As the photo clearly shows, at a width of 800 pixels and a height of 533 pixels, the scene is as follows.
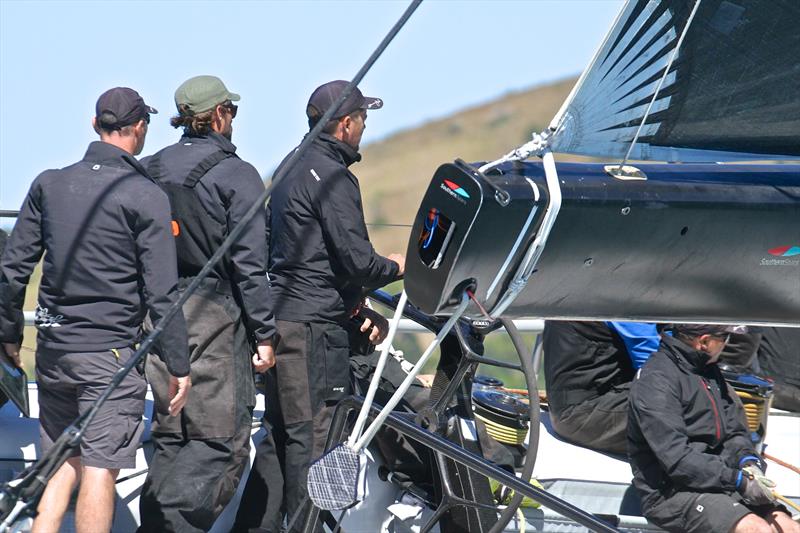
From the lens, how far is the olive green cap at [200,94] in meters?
4.41

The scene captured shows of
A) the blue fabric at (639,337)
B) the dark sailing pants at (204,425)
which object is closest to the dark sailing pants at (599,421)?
the blue fabric at (639,337)

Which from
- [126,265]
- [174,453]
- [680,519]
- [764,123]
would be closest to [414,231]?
[764,123]

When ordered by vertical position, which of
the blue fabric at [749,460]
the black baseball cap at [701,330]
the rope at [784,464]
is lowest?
the rope at [784,464]

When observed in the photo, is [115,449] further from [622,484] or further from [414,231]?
[622,484]

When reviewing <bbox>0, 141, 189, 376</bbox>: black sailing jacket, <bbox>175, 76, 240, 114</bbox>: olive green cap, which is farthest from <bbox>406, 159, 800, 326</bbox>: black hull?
<bbox>175, 76, 240, 114</bbox>: olive green cap

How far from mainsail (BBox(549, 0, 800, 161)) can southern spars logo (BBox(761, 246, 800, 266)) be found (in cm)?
28

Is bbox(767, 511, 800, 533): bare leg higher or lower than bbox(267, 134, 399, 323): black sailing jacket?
lower

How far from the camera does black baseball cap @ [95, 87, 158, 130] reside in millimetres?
4062

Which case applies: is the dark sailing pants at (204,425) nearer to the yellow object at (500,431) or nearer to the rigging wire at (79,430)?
the yellow object at (500,431)

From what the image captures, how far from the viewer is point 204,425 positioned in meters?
4.17

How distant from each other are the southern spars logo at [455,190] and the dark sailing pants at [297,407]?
1899mm

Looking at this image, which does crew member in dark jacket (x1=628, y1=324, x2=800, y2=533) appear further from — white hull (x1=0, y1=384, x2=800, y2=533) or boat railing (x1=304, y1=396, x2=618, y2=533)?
boat railing (x1=304, y1=396, x2=618, y2=533)

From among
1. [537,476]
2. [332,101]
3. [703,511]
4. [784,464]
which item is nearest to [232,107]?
[332,101]

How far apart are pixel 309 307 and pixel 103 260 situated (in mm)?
909
